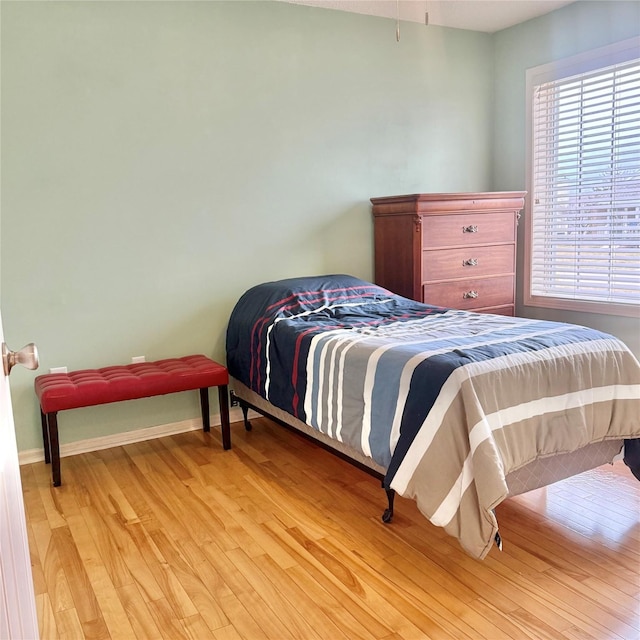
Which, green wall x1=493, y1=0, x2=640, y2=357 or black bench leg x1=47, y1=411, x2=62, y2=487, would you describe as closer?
black bench leg x1=47, y1=411, x2=62, y2=487

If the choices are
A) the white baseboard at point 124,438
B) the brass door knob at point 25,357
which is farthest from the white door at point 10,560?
the white baseboard at point 124,438

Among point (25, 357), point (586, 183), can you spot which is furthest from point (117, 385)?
point (586, 183)

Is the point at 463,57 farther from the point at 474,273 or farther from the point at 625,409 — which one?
the point at 625,409

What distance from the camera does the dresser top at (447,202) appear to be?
3.93 metres

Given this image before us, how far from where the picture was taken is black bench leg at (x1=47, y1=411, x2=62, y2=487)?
2.97 meters

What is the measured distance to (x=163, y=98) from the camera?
3.54 meters

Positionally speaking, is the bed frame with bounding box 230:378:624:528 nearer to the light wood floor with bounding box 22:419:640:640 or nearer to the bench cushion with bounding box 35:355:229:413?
the light wood floor with bounding box 22:419:640:640

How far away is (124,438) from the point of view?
361cm

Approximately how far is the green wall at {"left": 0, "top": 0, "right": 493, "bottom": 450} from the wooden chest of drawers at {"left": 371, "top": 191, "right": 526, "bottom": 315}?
0.24 m

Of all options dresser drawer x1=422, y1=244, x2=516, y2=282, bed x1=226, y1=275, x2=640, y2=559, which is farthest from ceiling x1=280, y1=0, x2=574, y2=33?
bed x1=226, y1=275, x2=640, y2=559

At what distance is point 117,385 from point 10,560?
227 centimetres

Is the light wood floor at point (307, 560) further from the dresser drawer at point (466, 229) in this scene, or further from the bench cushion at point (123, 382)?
the dresser drawer at point (466, 229)

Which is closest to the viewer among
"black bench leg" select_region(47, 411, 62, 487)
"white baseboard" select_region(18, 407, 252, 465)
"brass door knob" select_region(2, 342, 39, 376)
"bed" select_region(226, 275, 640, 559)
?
"brass door knob" select_region(2, 342, 39, 376)

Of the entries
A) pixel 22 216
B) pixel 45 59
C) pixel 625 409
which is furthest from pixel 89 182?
pixel 625 409
